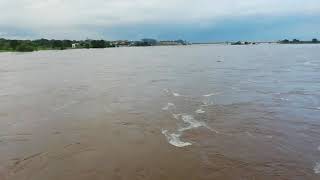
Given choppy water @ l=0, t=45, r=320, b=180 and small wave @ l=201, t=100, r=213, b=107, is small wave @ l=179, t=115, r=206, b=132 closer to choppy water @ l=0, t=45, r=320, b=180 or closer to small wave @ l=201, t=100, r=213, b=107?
choppy water @ l=0, t=45, r=320, b=180

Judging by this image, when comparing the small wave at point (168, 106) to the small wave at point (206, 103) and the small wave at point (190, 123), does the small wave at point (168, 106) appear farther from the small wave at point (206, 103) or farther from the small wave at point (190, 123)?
the small wave at point (190, 123)

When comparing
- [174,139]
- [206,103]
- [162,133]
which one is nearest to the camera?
[174,139]

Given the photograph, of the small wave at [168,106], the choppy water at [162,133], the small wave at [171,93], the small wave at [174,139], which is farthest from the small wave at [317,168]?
the small wave at [171,93]

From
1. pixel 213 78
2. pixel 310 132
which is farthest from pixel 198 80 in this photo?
pixel 310 132

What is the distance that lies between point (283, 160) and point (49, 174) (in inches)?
374

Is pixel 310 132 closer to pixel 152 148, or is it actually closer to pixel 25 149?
pixel 152 148

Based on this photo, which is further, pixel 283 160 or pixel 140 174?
pixel 283 160

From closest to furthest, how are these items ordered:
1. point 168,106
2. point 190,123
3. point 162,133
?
1. point 162,133
2. point 190,123
3. point 168,106

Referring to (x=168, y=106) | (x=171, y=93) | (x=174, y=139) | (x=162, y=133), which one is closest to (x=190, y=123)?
(x=162, y=133)

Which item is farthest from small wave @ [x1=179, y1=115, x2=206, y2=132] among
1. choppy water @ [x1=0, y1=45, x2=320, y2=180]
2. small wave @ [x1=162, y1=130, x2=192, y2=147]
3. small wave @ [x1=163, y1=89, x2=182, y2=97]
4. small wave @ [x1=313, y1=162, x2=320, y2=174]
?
small wave @ [x1=163, y1=89, x2=182, y2=97]

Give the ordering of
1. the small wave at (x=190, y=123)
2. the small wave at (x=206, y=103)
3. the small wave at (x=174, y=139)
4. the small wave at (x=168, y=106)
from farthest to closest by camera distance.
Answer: the small wave at (x=206, y=103) < the small wave at (x=168, y=106) < the small wave at (x=190, y=123) < the small wave at (x=174, y=139)

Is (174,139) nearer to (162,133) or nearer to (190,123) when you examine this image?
(162,133)

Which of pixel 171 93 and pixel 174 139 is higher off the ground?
pixel 171 93

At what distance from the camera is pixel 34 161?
1833 cm
